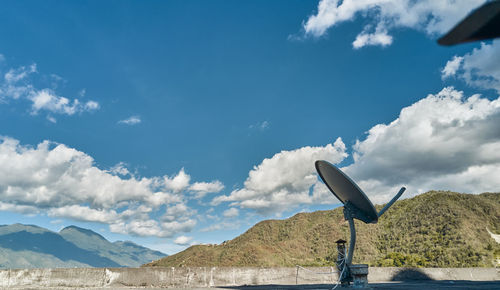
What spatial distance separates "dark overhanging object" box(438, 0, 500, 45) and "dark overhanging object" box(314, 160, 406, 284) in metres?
11.9

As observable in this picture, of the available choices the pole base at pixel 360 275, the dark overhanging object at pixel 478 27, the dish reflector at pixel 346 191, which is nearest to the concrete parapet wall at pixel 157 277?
the pole base at pixel 360 275

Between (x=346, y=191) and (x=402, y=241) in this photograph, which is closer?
(x=346, y=191)

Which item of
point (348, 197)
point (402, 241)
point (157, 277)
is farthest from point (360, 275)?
point (402, 241)

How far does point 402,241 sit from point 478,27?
9213 cm

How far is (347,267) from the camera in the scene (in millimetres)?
15766

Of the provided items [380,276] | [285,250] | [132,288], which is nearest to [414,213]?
[285,250]

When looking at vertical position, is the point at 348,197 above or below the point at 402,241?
above

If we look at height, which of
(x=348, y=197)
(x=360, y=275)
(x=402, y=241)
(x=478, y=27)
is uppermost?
(x=478, y=27)

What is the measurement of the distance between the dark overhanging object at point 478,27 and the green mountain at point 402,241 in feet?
219

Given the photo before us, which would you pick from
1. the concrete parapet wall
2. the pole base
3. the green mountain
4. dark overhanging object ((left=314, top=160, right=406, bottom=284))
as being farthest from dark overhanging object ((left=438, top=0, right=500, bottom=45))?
the green mountain

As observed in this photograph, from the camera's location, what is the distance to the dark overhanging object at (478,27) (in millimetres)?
3281

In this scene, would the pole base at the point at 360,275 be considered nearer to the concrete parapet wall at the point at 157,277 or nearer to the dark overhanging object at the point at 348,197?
the dark overhanging object at the point at 348,197

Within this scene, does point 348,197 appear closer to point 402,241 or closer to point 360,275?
Result: point 360,275

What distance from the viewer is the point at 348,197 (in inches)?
628
